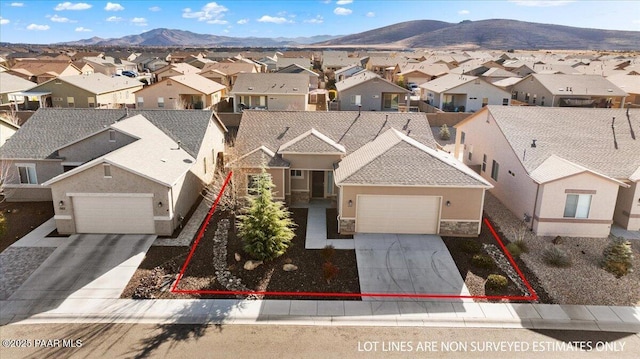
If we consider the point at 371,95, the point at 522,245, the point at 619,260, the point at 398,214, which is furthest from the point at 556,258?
the point at 371,95

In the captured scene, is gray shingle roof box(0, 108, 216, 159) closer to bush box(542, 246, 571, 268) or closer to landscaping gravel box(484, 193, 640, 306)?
landscaping gravel box(484, 193, 640, 306)

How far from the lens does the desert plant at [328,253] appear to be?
58.0 feet

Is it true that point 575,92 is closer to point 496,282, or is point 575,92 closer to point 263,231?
point 496,282

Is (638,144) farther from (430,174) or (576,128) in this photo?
(430,174)

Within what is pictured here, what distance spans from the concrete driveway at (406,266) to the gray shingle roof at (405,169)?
267 cm

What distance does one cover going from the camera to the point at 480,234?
66.9 feet

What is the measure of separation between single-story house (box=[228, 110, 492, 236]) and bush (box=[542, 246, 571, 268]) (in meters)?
3.15

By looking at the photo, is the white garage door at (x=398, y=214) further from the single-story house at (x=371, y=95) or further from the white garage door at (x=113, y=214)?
the single-story house at (x=371, y=95)

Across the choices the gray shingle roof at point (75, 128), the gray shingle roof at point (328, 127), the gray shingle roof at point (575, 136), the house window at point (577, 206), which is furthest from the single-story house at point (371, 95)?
the house window at point (577, 206)

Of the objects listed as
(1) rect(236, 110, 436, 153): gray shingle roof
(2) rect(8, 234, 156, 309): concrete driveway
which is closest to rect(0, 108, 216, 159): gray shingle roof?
(1) rect(236, 110, 436, 153): gray shingle roof

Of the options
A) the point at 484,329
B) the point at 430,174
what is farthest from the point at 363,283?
the point at 430,174

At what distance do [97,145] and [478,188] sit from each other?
65.3 ft

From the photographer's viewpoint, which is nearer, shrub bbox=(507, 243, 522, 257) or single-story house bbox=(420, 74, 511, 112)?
shrub bbox=(507, 243, 522, 257)

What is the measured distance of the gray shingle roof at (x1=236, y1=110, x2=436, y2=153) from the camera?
2491 centimetres
